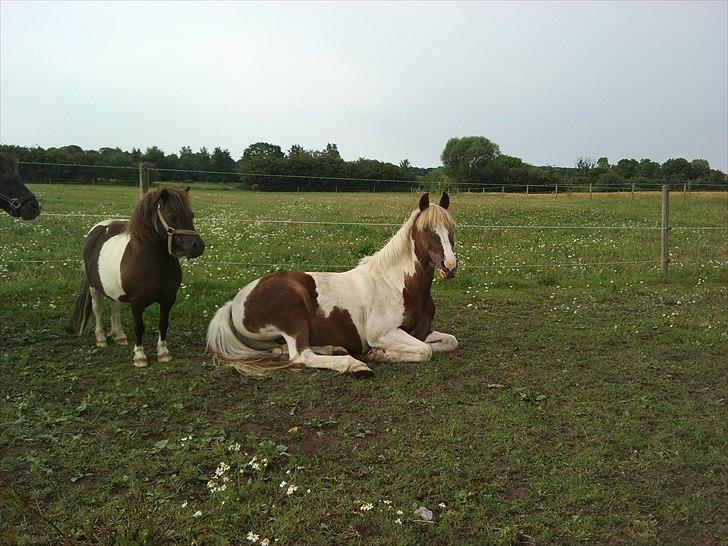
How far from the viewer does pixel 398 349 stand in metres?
5.45

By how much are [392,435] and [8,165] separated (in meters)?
5.49

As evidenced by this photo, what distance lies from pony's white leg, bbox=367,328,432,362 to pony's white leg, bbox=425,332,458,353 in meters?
0.24

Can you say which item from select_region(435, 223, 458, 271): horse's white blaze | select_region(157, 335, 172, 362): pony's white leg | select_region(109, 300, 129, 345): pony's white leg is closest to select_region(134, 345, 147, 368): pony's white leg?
select_region(157, 335, 172, 362): pony's white leg

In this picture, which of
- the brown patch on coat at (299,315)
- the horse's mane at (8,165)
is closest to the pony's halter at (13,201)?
the horse's mane at (8,165)

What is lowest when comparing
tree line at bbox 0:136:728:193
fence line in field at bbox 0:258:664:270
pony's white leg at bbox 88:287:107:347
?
pony's white leg at bbox 88:287:107:347

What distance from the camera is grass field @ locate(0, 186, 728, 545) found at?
2.82 m

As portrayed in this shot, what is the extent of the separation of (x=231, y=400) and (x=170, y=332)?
229cm

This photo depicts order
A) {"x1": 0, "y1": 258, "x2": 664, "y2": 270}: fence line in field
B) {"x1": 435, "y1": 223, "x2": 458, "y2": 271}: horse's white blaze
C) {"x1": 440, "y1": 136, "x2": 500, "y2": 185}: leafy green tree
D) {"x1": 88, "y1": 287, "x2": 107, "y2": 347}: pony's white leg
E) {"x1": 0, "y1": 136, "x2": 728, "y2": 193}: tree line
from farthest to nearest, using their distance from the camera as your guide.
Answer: {"x1": 440, "y1": 136, "x2": 500, "y2": 185}: leafy green tree → {"x1": 0, "y1": 136, "x2": 728, "y2": 193}: tree line → {"x1": 0, "y1": 258, "x2": 664, "y2": 270}: fence line in field → {"x1": 88, "y1": 287, "x2": 107, "y2": 347}: pony's white leg → {"x1": 435, "y1": 223, "x2": 458, "y2": 271}: horse's white blaze

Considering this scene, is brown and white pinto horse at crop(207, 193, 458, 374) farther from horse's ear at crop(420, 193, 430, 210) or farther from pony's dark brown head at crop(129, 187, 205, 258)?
pony's dark brown head at crop(129, 187, 205, 258)

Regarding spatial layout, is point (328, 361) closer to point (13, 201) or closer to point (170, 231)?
point (170, 231)

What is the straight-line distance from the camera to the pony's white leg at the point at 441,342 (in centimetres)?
573

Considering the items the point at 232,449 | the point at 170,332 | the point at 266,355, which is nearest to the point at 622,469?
the point at 232,449

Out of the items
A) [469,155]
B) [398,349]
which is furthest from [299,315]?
[469,155]

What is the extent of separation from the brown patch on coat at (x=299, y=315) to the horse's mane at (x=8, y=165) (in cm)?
328
